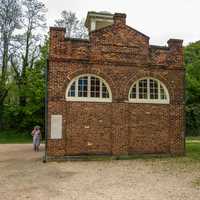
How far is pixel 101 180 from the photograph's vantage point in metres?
8.78

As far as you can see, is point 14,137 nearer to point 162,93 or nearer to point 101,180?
point 162,93

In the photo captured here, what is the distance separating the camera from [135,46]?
13969 mm

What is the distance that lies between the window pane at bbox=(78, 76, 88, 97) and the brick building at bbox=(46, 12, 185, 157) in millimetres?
46

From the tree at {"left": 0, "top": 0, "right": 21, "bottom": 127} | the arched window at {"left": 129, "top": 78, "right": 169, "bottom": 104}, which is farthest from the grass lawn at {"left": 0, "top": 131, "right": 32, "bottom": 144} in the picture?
the arched window at {"left": 129, "top": 78, "right": 169, "bottom": 104}

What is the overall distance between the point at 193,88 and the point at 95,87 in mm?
21728

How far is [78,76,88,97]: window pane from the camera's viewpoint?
43.4ft

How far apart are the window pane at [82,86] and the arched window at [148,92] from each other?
220cm

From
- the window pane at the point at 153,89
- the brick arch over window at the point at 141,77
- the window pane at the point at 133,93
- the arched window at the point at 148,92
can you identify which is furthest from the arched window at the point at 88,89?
the window pane at the point at 153,89

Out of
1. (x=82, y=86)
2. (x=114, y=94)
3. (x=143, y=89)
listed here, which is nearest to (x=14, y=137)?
(x=82, y=86)

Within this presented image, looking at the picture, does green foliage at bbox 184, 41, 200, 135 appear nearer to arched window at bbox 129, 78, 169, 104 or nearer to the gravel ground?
arched window at bbox 129, 78, 169, 104

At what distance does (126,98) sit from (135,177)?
16.9ft

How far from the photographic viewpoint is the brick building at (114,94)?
42.2 feet

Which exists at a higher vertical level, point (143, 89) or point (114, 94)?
point (143, 89)

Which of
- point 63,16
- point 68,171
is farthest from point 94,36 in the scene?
point 63,16
